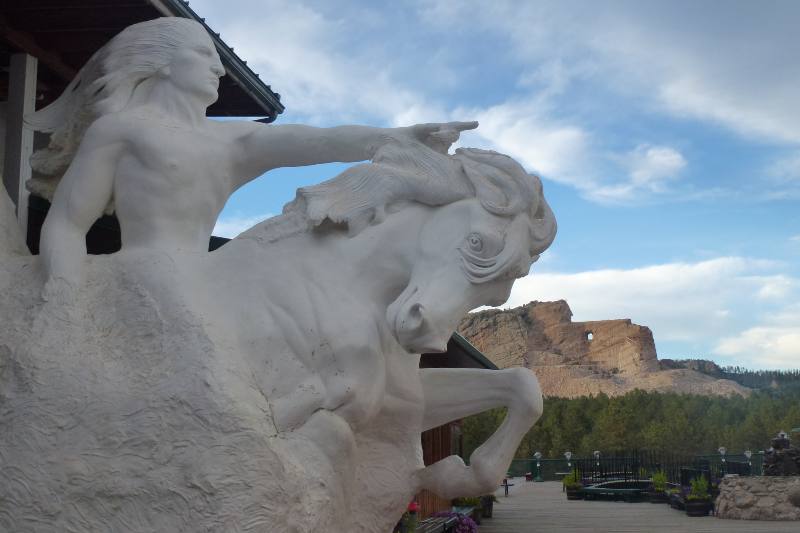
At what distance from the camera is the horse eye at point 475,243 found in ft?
7.61

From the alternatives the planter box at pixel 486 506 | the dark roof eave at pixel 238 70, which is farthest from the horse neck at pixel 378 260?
the planter box at pixel 486 506

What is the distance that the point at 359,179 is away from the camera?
2.46 m

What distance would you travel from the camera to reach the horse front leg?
2.56 metres

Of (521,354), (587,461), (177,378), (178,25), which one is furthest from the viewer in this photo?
(521,354)

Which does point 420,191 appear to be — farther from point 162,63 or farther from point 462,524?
point 462,524

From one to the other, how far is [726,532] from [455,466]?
12972mm

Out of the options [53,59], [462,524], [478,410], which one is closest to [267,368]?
[478,410]

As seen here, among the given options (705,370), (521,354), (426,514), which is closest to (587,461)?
(426,514)

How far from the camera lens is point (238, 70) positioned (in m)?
5.30

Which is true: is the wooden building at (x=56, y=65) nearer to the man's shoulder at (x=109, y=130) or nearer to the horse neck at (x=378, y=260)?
the man's shoulder at (x=109, y=130)

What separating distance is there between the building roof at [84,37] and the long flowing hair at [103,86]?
150 centimetres

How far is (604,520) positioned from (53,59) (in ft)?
47.0

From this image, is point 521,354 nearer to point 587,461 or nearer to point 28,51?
point 587,461

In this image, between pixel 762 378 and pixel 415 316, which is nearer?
pixel 415 316
